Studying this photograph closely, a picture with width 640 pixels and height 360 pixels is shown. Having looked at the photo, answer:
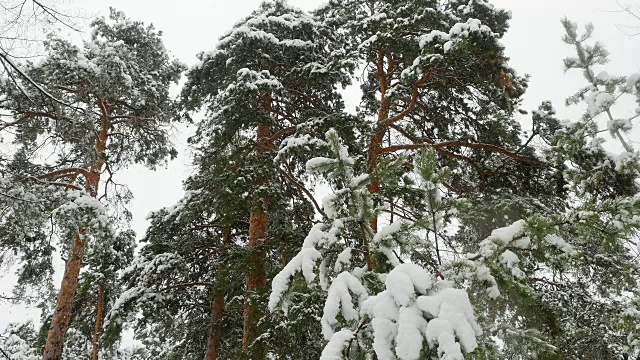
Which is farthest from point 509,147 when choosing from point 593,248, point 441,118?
point 593,248

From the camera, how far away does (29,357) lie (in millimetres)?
15047

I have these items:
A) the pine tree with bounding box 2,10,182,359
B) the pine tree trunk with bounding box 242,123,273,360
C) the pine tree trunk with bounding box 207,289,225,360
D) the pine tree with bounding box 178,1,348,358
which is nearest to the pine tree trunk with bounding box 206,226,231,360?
the pine tree trunk with bounding box 207,289,225,360

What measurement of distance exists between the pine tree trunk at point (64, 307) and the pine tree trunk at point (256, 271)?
10.9 ft

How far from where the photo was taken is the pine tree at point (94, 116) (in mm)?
7515

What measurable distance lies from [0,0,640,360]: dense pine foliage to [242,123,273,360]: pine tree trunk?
32mm

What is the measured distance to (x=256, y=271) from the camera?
6629 millimetres

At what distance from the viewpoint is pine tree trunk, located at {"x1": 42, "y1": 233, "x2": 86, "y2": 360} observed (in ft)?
25.6

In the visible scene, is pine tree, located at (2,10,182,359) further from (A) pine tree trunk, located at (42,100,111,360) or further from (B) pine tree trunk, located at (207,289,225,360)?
(B) pine tree trunk, located at (207,289,225,360)

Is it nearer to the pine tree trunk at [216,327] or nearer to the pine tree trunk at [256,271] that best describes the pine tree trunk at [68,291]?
the pine tree trunk at [216,327]

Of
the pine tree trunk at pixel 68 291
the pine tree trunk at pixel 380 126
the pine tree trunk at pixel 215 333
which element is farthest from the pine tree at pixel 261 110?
the pine tree trunk at pixel 215 333

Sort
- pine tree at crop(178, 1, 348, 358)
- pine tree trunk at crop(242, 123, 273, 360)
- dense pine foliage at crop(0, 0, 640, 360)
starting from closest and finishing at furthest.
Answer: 1. dense pine foliage at crop(0, 0, 640, 360)
2. pine tree trunk at crop(242, 123, 273, 360)
3. pine tree at crop(178, 1, 348, 358)

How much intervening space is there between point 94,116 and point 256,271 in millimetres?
3769

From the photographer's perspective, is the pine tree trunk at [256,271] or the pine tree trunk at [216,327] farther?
the pine tree trunk at [216,327]

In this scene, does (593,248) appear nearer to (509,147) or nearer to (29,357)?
(509,147)
